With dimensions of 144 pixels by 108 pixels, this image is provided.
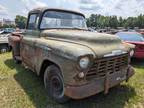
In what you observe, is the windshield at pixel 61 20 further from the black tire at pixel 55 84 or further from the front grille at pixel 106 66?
the front grille at pixel 106 66

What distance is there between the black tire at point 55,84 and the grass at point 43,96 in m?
0.16

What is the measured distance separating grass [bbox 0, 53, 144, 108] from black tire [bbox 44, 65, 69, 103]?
0.51 feet

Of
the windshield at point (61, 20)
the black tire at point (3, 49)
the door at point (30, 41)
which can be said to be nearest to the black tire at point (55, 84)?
the door at point (30, 41)

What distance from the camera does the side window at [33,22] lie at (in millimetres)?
5752

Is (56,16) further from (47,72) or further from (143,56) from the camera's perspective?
(143,56)

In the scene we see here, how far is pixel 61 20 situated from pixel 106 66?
2.21m

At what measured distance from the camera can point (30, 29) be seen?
614 cm

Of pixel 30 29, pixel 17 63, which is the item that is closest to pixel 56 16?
pixel 30 29

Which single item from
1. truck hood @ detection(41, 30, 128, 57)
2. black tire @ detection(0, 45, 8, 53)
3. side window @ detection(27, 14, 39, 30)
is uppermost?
side window @ detection(27, 14, 39, 30)

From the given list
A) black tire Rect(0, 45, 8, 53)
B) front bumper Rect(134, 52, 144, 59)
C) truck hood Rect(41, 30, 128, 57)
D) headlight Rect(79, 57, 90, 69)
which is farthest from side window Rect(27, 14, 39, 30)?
black tire Rect(0, 45, 8, 53)

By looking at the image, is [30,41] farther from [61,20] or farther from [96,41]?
[96,41]

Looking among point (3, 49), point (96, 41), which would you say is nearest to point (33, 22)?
point (96, 41)

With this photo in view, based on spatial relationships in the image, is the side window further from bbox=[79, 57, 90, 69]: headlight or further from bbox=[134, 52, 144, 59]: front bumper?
bbox=[134, 52, 144, 59]: front bumper

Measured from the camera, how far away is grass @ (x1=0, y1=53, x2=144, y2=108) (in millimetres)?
4633
